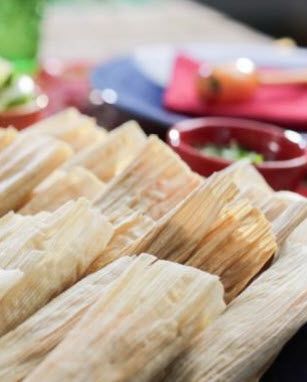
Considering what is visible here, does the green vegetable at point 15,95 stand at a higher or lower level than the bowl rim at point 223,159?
higher

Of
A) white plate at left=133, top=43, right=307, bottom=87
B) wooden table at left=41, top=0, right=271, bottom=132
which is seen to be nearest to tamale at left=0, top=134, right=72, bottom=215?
white plate at left=133, top=43, right=307, bottom=87

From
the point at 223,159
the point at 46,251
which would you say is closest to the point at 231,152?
the point at 223,159

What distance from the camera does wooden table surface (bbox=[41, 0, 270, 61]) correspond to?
219 cm

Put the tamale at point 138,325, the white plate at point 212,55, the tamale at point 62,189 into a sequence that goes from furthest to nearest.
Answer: the white plate at point 212,55 < the tamale at point 62,189 < the tamale at point 138,325

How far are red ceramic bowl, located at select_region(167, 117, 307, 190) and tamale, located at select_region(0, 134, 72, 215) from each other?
22cm

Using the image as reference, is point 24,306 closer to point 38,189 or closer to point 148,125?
point 38,189

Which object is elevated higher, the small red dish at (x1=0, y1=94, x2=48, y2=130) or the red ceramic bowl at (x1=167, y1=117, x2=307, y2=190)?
the small red dish at (x1=0, y1=94, x2=48, y2=130)

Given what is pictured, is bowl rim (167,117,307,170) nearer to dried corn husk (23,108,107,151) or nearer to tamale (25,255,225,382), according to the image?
dried corn husk (23,108,107,151)

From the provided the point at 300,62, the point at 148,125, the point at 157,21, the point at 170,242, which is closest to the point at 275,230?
the point at 170,242

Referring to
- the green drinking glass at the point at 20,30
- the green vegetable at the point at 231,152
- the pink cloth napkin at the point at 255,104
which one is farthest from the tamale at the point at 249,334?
the green drinking glass at the point at 20,30

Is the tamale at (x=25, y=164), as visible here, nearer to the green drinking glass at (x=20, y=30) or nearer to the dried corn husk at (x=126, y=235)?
the dried corn husk at (x=126, y=235)

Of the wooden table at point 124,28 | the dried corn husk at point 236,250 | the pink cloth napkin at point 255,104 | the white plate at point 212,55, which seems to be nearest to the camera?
the dried corn husk at point 236,250

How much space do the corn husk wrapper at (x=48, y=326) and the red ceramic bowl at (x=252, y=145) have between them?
1.42 feet

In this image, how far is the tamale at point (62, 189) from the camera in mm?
877
